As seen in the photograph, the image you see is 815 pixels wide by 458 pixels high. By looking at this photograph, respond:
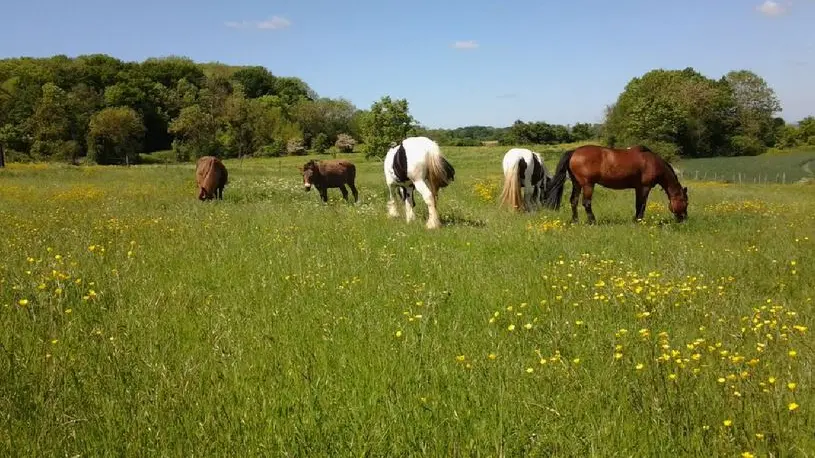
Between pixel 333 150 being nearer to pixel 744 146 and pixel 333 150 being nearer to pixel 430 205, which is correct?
pixel 744 146

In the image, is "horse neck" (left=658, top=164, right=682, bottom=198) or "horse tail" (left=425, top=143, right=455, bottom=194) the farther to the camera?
"horse neck" (left=658, top=164, right=682, bottom=198)

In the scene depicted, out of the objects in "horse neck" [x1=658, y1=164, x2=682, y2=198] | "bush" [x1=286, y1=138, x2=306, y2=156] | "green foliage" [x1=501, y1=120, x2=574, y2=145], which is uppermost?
"green foliage" [x1=501, y1=120, x2=574, y2=145]

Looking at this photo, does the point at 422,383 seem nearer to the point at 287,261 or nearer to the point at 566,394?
the point at 566,394

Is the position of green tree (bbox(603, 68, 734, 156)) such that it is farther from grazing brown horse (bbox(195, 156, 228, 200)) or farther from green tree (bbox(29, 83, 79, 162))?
green tree (bbox(29, 83, 79, 162))

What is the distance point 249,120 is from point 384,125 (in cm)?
2198

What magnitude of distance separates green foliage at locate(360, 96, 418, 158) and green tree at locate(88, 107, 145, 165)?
103 feet

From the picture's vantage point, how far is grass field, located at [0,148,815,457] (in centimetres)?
283

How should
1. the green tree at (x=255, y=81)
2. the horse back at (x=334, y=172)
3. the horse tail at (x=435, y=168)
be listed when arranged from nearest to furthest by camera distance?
the horse tail at (x=435, y=168)
the horse back at (x=334, y=172)
the green tree at (x=255, y=81)

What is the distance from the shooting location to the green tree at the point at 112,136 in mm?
67750

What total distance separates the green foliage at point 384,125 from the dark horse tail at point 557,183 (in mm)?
50397

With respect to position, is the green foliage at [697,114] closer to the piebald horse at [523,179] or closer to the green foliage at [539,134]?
the green foliage at [539,134]

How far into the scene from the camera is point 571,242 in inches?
345

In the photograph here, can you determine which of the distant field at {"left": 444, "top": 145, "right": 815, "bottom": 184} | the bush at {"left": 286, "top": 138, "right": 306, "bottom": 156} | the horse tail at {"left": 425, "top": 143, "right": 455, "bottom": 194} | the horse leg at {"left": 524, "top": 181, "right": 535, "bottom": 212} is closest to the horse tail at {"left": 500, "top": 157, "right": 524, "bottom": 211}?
the horse leg at {"left": 524, "top": 181, "right": 535, "bottom": 212}

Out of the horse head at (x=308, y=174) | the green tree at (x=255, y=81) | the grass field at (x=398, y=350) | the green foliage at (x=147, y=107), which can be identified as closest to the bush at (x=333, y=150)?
the green foliage at (x=147, y=107)
